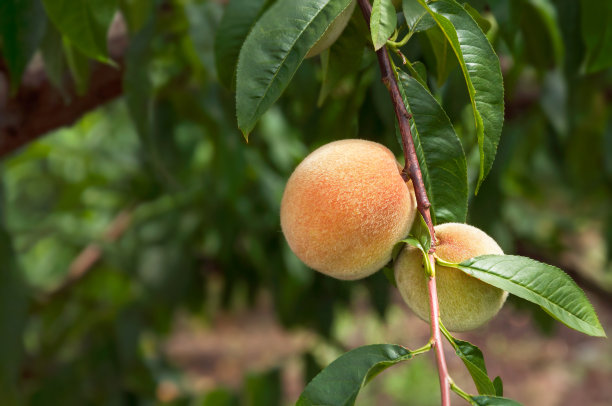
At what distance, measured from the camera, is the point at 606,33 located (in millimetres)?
687

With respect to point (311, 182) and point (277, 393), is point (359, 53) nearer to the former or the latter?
point (311, 182)

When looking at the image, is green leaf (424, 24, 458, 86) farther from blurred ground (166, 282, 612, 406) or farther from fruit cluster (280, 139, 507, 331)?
blurred ground (166, 282, 612, 406)

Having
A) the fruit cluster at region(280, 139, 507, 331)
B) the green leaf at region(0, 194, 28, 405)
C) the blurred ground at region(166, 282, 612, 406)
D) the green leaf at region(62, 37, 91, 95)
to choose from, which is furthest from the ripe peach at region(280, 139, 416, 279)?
the blurred ground at region(166, 282, 612, 406)

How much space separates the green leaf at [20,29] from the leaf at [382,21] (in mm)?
394

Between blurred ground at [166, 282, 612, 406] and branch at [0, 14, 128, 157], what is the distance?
2361mm

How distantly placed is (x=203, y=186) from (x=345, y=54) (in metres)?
1.13

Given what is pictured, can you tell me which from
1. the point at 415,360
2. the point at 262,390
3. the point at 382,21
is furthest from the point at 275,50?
the point at 415,360

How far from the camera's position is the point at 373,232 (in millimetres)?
458

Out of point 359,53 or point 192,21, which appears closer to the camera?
point 359,53

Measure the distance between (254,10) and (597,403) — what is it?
11.9 feet

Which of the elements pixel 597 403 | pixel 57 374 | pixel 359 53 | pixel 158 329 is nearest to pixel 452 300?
pixel 359 53

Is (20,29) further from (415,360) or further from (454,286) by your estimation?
(415,360)

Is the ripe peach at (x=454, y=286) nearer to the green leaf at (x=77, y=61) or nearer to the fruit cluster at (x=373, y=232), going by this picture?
the fruit cluster at (x=373, y=232)

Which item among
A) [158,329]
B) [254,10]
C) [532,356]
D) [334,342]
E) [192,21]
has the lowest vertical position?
[532,356]
